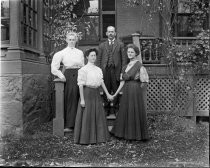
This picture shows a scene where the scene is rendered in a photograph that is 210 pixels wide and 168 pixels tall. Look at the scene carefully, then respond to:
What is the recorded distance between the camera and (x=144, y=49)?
330 inches

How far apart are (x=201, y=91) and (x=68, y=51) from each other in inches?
150

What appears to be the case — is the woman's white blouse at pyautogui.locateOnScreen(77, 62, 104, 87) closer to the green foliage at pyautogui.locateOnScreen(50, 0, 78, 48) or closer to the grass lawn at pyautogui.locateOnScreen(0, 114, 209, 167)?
the grass lawn at pyautogui.locateOnScreen(0, 114, 209, 167)

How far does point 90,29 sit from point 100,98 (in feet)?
17.6

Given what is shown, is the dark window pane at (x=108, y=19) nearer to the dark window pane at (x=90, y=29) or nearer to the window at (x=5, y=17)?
the dark window pane at (x=90, y=29)

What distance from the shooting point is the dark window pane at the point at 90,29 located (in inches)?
433

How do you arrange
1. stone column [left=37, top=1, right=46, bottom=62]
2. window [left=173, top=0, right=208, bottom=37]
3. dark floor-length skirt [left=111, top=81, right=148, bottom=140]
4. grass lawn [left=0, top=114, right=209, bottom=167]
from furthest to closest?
window [left=173, top=0, right=208, bottom=37], stone column [left=37, top=1, right=46, bottom=62], dark floor-length skirt [left=111, top=81, right=148, bottom=140], grass lawn [left=0, top=114, right=209, bottom=167]

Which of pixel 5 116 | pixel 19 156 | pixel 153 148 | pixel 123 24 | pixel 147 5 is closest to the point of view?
pixel 19 156

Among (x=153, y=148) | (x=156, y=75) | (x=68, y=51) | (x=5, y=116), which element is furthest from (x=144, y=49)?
(x=5, y=116)

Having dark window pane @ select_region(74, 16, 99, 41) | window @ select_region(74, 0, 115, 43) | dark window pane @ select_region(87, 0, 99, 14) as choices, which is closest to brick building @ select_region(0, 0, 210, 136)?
window @ select_region(74, 0, 115, 43)

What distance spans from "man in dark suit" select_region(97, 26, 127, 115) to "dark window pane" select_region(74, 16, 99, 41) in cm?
449

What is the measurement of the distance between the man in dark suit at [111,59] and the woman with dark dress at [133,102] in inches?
16.8

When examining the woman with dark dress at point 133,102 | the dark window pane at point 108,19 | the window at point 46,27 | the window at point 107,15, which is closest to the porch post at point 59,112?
the woman with dark dress at point 133,102

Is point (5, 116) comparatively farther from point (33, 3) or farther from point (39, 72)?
point (33, 3)

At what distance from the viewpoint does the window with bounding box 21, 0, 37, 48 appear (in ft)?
22.7
